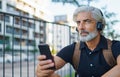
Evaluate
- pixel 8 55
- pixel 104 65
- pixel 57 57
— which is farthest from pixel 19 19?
pixel 104 65

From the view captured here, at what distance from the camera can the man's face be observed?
7.00 ft

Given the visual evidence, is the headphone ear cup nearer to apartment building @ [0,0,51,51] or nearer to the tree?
apartment building @ [0,0,51,51]

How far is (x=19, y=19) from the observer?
12.6 ft

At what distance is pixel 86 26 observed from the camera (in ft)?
7.06

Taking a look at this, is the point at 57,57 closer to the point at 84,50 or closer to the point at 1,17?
the point at 84,50

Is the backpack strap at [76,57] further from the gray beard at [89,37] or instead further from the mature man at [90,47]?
the gray beard at [89,37]

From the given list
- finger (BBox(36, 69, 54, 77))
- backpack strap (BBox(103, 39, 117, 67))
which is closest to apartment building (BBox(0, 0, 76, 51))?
backpack strap (BBox(103, 39, 117, 67))

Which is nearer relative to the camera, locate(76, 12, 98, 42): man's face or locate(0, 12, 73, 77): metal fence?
locate(76, 12, 98, 42): man's face

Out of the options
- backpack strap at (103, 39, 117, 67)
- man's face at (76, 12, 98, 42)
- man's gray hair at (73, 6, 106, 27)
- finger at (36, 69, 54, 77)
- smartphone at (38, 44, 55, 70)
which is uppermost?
man's gray hair at (73, 6, 106, 27)

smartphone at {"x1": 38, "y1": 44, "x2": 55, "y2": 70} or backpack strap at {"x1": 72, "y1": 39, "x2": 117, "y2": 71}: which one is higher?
smartphone at {"x1": 38, "y1": 44, "x2": 55, "y2": 70}

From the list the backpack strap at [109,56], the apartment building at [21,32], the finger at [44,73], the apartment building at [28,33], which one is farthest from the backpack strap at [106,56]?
the apartment building at [21,32]

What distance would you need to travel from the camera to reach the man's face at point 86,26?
7.00 ft

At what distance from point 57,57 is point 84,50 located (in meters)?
0.21

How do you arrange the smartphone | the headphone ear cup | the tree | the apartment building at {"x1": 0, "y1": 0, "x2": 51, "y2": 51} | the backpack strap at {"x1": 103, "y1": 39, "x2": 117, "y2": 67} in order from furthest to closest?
the tree, the apartment building at {"x1": 0, "y1": 0, "x2": 51, "y2": 51}, the headphone ear cup, the backpack strap at {"x1": 103, "y1": 39, "x2": 117, "y2": 67}, the smartphone
